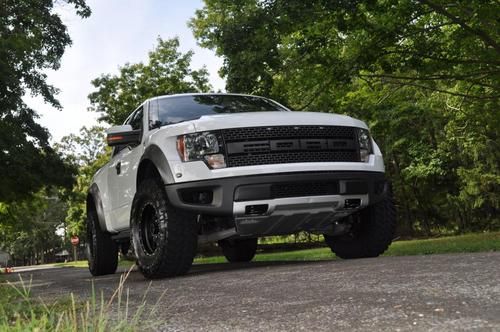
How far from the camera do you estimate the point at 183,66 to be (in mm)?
28859

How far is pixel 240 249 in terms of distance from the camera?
1009 centimetres

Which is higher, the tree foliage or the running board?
the tree foliage

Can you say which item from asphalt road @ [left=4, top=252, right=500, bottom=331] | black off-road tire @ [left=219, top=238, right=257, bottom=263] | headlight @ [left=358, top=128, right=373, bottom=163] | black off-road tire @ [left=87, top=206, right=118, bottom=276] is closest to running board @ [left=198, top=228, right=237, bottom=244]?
asphalt road @ [left=4, top=252, right=500, bottom=331]

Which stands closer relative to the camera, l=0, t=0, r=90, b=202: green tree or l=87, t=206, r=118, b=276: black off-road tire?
l=87, t=206, r=118, b=276: black off-road tire

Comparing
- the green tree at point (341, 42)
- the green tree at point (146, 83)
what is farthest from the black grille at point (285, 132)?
the green tree at point (146, 83)

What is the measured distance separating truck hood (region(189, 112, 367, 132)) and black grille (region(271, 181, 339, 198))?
62 cm

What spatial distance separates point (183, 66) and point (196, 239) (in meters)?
23.8

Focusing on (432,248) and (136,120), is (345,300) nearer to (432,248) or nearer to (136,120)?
(136,120)

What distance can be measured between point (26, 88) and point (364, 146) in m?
17.8

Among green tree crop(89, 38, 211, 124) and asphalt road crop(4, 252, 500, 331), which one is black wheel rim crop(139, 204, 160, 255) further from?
green tree crop(89, 38, 211, 124)

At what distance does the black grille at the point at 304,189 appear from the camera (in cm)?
568

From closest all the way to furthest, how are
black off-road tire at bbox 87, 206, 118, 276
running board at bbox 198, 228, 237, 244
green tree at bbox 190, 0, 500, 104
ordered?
running board at bbox 198, 228, 237, 244, black off-road tire at bbox 87, 206, 118, 276, green tree at bbox 190, 0, 500, 104

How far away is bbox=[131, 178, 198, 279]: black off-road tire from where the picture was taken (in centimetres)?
574

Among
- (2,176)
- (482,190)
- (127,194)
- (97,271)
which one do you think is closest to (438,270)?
(127,194)
